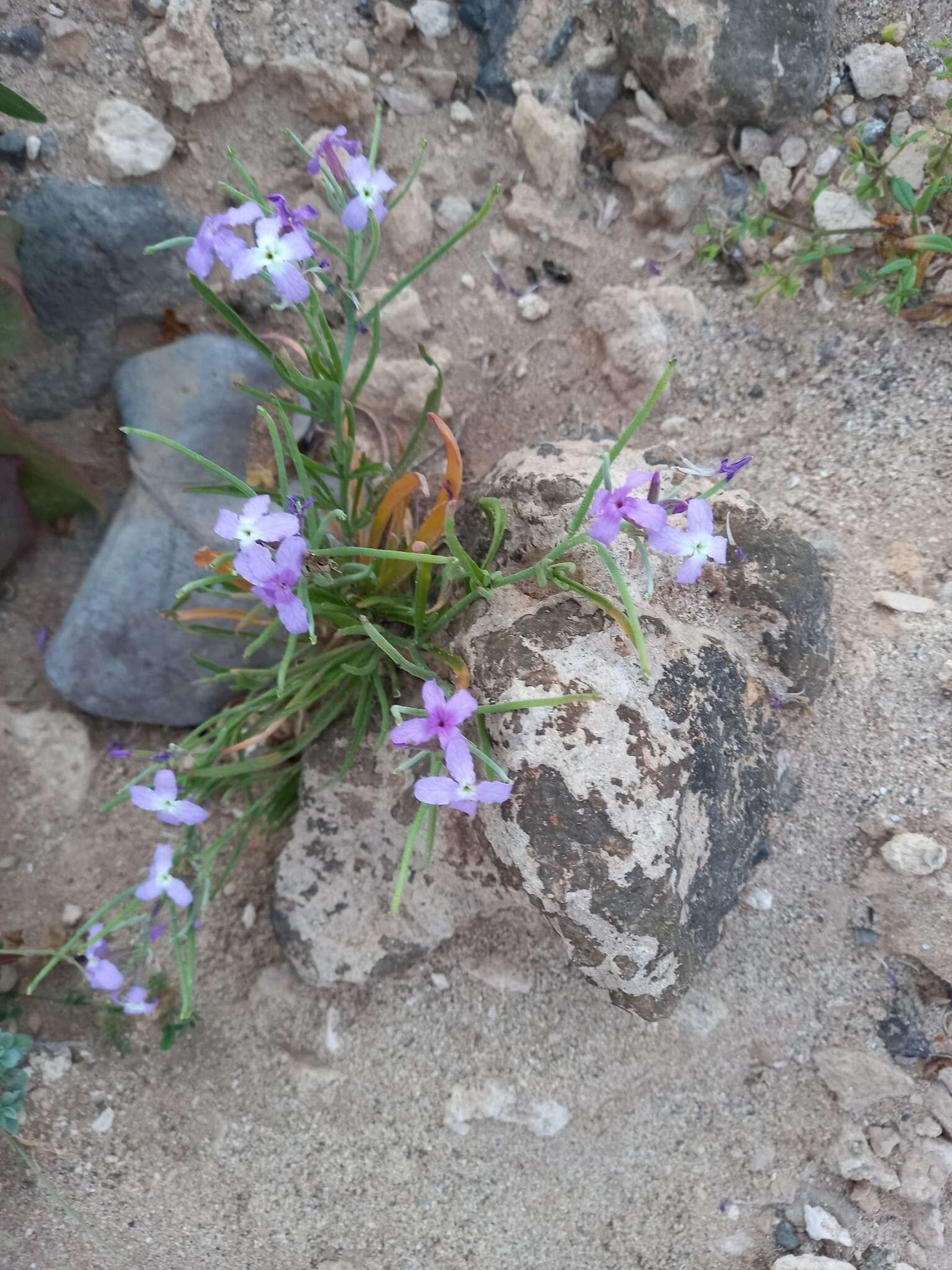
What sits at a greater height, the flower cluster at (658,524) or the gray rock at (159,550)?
the flower cluster at (658,524)

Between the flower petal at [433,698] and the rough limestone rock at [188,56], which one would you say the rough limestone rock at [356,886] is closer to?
the flower petal at [433,698]

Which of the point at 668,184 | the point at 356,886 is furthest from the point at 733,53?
the point at 356,886

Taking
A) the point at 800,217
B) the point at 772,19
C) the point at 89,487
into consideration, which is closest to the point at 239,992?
the point at 89,487

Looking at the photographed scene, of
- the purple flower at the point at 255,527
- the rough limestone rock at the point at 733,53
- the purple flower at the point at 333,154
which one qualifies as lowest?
the purple flower at the point at 255,527

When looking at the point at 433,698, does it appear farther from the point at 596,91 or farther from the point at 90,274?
the point at 596,91

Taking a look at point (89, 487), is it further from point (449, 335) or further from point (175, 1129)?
point (175, 1129)

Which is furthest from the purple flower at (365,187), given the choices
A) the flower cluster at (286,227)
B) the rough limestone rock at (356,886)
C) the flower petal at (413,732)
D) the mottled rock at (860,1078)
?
the mottled rock at (860,1078)
